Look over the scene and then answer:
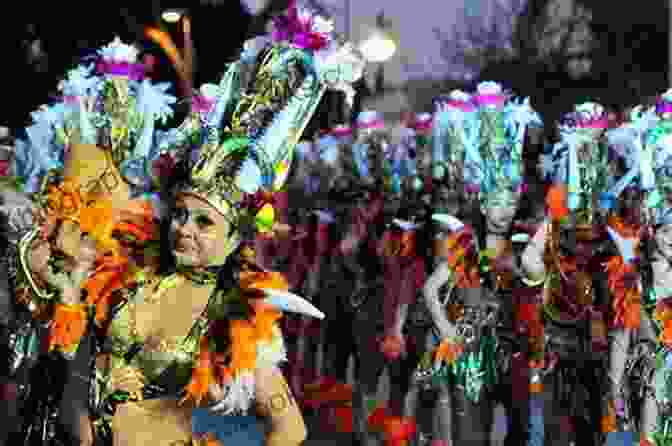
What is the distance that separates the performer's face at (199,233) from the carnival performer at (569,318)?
12.3ft

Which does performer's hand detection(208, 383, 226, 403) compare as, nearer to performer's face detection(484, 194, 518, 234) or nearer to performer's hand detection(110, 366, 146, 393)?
performer's hand detection(110, 366, 146, 393)

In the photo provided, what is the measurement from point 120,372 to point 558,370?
438cm

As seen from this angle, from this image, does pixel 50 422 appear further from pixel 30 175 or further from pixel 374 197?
pixel 374 197

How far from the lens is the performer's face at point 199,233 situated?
4398 millimetres

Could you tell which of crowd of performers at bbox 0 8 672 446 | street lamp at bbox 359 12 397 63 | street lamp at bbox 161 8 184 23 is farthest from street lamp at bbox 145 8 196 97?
crowd of performers at bbox 0 8 672 446

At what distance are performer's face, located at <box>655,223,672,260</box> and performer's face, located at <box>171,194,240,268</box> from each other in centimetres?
407

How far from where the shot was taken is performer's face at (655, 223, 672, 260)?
785 centimetres

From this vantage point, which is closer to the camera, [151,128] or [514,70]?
Result: [151,128]

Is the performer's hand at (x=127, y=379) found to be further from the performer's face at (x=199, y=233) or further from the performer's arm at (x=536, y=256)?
the performer's arm at (x=536, y=256)

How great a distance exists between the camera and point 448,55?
23.8 metres

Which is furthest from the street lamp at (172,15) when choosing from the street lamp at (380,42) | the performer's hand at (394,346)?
the performer's hand at (394,346)

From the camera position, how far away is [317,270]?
38.9 feet

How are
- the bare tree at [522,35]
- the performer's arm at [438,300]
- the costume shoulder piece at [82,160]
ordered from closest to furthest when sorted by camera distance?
the costume shoulder piece at [82,160]
the performer's arm at [438,300]
the bare tree at [522,35]

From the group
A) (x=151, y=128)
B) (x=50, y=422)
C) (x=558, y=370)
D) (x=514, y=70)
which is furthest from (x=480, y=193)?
(x=514, y=70)
